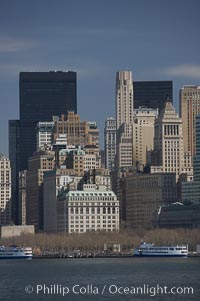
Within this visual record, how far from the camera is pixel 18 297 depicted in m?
154

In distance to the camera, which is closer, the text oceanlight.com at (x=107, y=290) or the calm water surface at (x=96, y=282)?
the calm water surface at (x=96, y=282)

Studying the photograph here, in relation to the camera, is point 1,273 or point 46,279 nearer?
point 46,279

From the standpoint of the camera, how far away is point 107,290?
16038cm

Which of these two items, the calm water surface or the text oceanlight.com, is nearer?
the calm water surface

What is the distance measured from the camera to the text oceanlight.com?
511 ft

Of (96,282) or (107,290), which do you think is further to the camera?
(96,282)

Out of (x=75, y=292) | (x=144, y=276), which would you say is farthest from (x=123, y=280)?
(x=75, y=292)

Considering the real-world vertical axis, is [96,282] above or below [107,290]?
above

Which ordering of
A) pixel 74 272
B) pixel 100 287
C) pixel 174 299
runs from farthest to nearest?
pixel 74 272, pixel 100 287, pixel 174 299

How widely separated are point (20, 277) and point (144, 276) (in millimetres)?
12457

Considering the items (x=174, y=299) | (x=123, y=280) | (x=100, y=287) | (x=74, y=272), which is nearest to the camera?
(x=174, y=299)

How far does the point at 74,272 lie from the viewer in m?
197

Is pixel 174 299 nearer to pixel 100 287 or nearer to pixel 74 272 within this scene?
pixel 100 287

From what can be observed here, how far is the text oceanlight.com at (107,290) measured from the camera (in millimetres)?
155625
